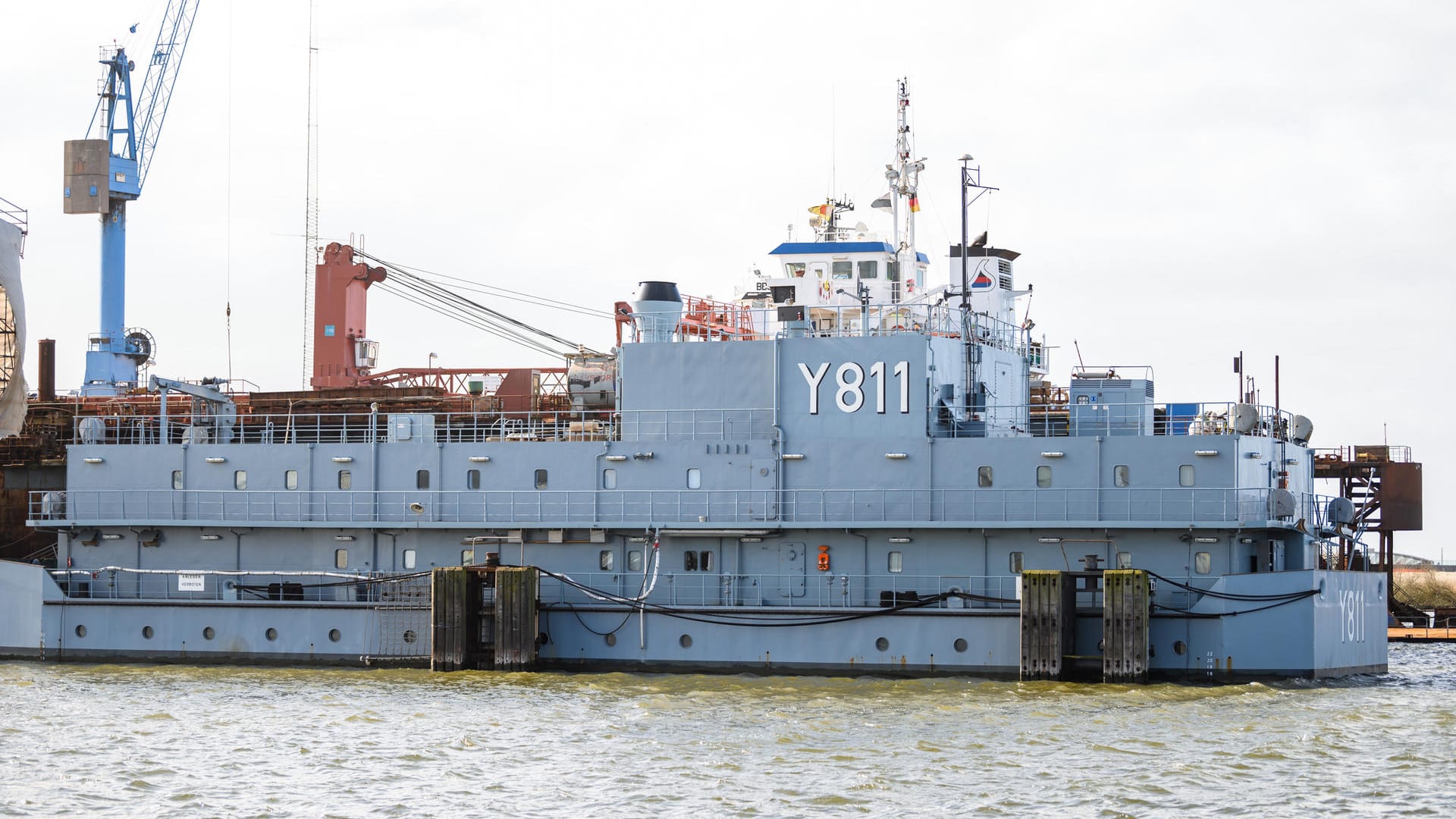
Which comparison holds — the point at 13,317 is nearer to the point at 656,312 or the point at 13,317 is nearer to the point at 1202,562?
the point at 656,312

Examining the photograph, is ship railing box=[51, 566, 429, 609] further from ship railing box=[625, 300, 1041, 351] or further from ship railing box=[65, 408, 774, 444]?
ship railing box=[625, 300, 1041, 351]

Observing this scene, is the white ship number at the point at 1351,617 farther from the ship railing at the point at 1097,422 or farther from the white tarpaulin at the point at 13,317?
the white tarpaulin at the point at 13,317

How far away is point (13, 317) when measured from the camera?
32.3 metres

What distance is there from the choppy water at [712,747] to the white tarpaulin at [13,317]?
617cm

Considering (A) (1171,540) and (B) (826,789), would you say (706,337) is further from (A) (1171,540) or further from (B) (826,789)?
(B) (826,789)

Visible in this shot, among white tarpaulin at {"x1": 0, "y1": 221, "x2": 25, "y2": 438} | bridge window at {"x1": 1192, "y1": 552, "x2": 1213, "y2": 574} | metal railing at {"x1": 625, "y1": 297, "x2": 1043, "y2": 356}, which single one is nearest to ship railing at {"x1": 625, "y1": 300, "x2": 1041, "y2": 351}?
metal railing at {"x1": 625, "y1": 297, "x2": 1043, "y2": 356}

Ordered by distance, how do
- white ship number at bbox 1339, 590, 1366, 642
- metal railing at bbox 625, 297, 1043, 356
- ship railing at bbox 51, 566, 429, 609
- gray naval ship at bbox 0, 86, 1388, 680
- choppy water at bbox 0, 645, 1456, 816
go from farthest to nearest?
1. ship railing at bbox 51, 566, 429, 609
2. metal railing at bbox 625, 297, 1043, 356
3. white ship number at bbox 1339, 590, 1366, 642
4. gray naval ship at bbox 0, 86, 1388, 680
5. choppy water at bbox 0, 645, 1456, 816

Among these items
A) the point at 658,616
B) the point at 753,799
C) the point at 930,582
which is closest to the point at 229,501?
the point at 658,616

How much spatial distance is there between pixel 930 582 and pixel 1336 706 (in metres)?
6.97

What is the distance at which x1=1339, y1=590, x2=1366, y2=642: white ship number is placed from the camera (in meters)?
28.7

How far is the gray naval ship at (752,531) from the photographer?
1102 inches

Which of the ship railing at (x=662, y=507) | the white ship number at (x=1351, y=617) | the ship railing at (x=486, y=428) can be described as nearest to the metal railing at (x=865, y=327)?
the ship railing at (x=486, y=428)

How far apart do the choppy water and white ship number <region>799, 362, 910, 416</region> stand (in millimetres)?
5043

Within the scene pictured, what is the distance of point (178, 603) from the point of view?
31672 mm
